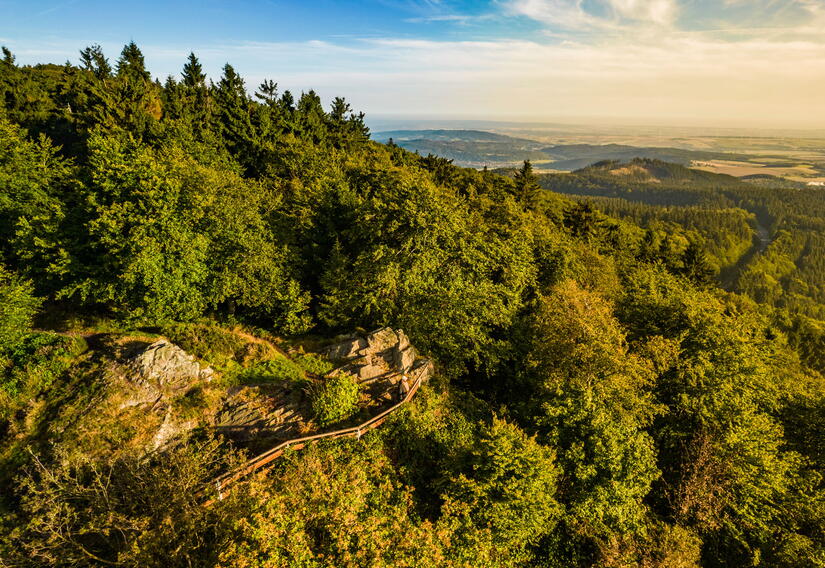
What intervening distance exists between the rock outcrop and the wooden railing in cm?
188

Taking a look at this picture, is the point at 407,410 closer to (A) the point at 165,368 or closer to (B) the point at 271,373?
(B) the point at 271,373

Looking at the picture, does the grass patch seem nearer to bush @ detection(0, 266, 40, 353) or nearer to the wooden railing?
the wooden railing

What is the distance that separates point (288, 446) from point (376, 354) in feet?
27.8

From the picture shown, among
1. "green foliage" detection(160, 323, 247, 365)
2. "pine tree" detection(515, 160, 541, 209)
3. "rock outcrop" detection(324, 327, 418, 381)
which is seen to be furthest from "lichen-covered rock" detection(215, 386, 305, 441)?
"pine tree" detection(515, 160, 541, 209)

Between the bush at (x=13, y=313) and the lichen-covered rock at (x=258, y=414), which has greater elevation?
the bush at (x=13, y=313)

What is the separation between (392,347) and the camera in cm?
2525

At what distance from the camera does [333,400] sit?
20.0 meters

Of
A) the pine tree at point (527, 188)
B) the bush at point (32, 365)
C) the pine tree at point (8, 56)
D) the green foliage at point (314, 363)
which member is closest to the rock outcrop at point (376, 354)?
the green foliage at point (314, 363)

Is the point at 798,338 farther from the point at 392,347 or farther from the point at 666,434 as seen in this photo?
the point at 392,347

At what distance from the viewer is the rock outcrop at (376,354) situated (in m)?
23.6

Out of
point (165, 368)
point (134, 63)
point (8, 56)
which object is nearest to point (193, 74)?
point (134, 63)

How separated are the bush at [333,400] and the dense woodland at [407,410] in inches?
70.2

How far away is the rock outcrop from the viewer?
23.6 m

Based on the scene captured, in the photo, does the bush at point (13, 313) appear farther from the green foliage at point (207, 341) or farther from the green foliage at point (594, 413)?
the green foliage at point (594, 413)
